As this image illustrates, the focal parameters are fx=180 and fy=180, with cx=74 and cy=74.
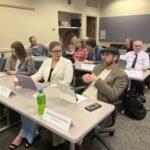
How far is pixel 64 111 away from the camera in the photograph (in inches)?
57.5

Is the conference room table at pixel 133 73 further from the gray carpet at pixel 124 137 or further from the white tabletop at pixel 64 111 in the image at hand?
the white tabletop at pixel 64 111

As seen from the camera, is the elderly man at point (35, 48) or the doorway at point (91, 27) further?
the doorway at point (91, 27)

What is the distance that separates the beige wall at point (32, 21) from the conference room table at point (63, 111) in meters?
3.32

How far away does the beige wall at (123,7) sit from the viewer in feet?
22.4

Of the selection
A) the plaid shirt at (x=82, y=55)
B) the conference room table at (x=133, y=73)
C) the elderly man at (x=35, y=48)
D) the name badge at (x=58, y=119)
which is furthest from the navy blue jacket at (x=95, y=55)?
the name badge at (x=58, y=119)

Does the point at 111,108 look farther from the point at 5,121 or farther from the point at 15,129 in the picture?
the point at 5,121

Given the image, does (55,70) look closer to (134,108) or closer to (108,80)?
(108,80)

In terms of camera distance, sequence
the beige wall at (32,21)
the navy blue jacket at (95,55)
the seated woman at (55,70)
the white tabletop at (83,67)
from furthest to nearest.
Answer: the beige wall at (32,21) < the navy blue jacket at (95,55) < the white tabletop at (83,67) < the seated woman at (55,70)

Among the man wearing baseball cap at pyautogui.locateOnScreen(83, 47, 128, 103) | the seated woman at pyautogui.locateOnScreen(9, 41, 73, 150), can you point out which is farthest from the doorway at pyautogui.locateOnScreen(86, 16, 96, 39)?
the man wearing baseball cap at pyautogui.locateOnScreen(83, 47, 128, 103)

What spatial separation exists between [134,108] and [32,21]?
3995 millimetres

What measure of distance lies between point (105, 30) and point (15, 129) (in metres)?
6.26

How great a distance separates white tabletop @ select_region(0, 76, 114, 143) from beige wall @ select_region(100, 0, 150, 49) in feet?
20.0

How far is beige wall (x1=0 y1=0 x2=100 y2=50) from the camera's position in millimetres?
4770

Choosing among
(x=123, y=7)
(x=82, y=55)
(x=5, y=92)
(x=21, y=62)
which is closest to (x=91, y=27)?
(x=123, y=7)
